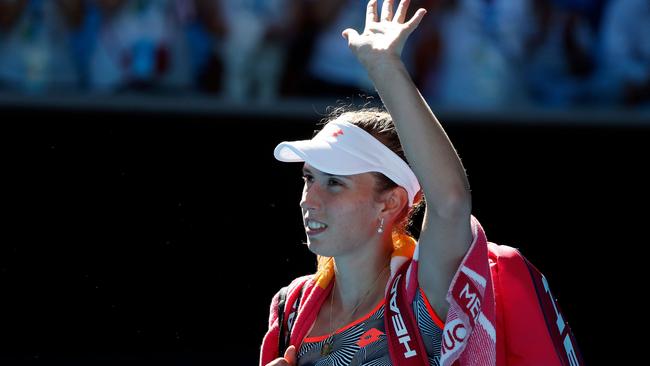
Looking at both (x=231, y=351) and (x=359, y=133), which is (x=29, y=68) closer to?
(x=231, y=351)

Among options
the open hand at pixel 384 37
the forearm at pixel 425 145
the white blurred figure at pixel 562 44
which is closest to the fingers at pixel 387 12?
the open hand at pixel 384 37

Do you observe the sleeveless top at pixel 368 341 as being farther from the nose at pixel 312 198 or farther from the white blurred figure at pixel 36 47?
the white blurred figure at pixel 36 47

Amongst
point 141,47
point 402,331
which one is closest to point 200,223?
point 141,47

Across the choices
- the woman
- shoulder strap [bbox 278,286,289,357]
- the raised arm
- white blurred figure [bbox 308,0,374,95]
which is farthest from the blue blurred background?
the raised arm

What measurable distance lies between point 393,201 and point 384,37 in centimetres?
48

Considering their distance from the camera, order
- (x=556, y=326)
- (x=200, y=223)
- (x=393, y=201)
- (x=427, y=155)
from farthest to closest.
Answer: (x=200, y=223)
(x=393, y=201)
(x=556, y=326)
(x=427, y=155)

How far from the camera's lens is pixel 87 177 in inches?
215

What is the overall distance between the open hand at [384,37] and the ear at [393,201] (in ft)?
1.41

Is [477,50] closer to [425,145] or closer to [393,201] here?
[393,201]

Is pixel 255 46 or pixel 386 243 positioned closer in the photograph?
pixel 386 243

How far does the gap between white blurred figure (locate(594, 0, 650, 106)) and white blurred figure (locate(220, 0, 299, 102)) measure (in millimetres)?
1457

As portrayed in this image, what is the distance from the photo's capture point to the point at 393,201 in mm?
2658

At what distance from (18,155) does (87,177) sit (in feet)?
1.10

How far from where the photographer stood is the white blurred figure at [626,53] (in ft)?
17.4
